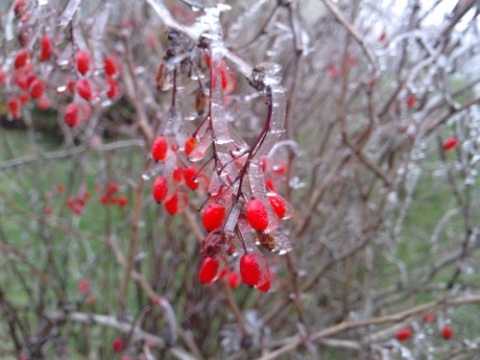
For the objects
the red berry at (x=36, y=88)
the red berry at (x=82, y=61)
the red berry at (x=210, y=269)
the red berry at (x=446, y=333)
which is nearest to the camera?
the red berry at (x=210, y=269)

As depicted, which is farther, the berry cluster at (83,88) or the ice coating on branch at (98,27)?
the ice coating on branch at (98,27)

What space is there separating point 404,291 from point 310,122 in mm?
1273

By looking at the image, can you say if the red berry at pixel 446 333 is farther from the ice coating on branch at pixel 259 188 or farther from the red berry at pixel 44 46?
the red berry at pixel 44 46

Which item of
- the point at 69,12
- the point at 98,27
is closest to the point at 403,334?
the point at 98,27

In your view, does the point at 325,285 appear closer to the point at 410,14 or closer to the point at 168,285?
the point at 168,285

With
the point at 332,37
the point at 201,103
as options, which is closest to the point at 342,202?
the point at 332,37

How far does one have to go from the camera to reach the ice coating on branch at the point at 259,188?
0.75 meters

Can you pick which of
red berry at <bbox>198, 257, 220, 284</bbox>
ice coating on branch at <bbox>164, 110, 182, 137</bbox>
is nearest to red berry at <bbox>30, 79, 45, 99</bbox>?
ice coating on branch at <bbox>164, 110, 182, 137</bbox>

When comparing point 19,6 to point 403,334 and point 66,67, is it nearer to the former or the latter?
point 66,67

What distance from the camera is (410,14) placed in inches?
78.0

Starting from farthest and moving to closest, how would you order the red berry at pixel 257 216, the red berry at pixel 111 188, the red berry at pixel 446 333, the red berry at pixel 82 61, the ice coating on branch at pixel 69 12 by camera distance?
the red berry at pixel 111 188 < the red berry at pixel 446 333 < the red berry at pixel 82 61 < the ice coating on branch at pixel 69 12 < the red berry at pixel 257 216

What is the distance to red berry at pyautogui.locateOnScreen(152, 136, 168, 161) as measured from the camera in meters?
1.00

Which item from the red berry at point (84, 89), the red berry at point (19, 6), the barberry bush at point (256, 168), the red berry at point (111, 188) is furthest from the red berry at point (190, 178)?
the red berry at point (111, 188)

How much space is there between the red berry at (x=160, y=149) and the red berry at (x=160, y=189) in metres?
0.04
